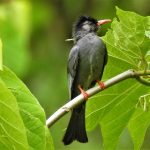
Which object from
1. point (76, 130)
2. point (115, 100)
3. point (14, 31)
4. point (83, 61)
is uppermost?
point (115, 100)

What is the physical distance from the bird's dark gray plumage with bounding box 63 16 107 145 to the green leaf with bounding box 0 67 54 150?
5.21 feet

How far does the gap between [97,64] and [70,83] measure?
338 mm

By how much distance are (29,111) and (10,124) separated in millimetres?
145

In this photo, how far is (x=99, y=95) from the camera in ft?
10.8

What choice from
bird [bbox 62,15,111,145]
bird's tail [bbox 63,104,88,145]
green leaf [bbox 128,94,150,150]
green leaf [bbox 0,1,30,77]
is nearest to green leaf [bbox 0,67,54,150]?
green leaf [bbox 128,94,150,150]

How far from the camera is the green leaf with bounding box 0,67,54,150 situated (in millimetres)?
2545

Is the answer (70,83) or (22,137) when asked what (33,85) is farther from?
(22,137)

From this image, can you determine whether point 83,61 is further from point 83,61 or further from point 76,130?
point 76,130

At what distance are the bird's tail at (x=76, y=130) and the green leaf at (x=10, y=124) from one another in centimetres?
129

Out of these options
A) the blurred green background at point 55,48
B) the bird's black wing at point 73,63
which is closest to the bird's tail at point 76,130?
the bird's black wing at point 73,63

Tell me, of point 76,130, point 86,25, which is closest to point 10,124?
point 76,130

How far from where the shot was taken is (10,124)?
246cm

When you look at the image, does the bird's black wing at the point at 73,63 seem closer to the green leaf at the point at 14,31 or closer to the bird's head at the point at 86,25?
the bird's head at the point at 86,25

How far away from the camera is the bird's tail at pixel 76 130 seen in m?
3.89
